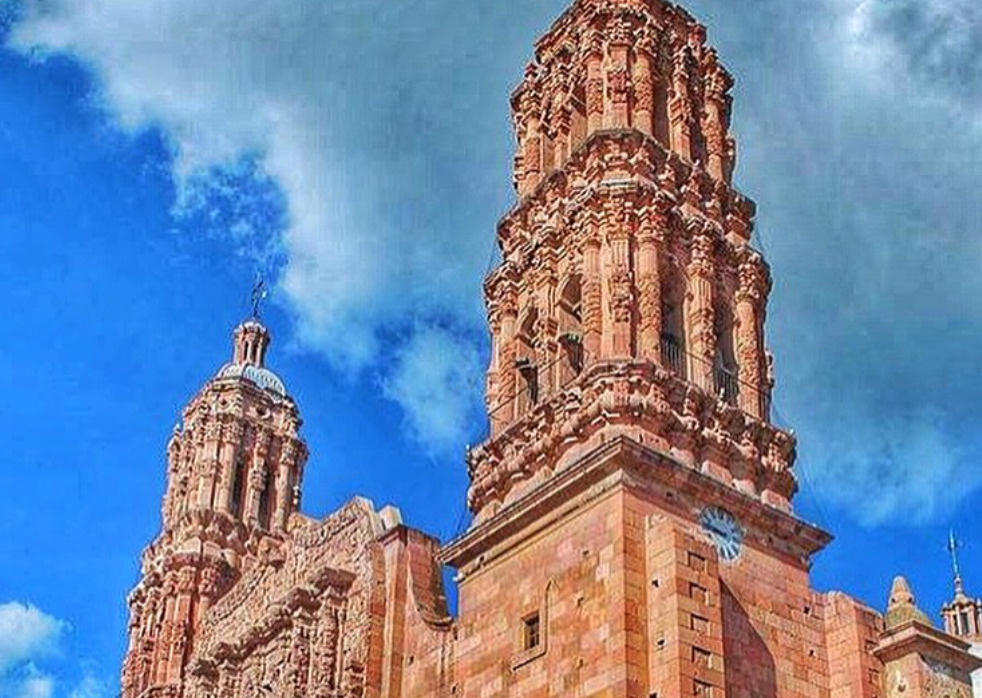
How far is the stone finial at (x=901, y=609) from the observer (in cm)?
2417

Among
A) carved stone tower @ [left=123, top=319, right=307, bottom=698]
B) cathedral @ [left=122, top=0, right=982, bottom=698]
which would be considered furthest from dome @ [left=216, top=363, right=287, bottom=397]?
cathedral @ [left=122, top=0, right=982, bottom=698]

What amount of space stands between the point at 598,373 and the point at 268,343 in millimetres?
23115

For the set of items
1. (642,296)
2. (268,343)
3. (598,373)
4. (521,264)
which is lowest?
(598,373)

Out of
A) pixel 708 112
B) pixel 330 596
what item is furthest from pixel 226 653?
pixel 708 112

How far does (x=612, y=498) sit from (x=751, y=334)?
5556 millimetres

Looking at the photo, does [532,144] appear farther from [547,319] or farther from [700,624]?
[700,624]

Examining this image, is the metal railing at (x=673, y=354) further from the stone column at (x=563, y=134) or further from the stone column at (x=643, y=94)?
the stone column at (x=563, y=134)

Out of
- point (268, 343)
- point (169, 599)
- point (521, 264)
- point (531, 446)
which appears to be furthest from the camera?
point (268, 343)

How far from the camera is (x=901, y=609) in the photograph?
24.4 metres

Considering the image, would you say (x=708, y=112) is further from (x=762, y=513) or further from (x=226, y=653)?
(x=226, y=653)

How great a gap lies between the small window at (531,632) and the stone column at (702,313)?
4691 millimetres

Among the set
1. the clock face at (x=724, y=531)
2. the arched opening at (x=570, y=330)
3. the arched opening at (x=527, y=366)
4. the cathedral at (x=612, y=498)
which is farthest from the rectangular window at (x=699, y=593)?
the arched opening at (x=527, y=366)

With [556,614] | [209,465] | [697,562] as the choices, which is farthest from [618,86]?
[209,465]

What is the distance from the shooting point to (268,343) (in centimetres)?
4625
